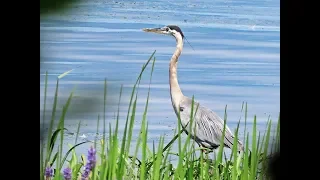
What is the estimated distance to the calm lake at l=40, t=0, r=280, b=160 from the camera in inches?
70.0

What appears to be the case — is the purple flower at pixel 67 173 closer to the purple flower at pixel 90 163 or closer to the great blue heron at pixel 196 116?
the purple flower at pixel 90 163

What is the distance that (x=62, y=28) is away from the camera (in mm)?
1715

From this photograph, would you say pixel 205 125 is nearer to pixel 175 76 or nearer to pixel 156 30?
pixel 175 76

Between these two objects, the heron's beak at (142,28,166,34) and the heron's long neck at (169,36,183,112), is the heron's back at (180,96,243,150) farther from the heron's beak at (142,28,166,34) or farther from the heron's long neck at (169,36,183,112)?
the heron's beak at (142,28,166,34)

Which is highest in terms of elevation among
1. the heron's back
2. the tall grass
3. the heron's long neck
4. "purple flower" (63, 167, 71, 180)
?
the heron's long neck

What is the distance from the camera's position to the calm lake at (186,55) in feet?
5.83

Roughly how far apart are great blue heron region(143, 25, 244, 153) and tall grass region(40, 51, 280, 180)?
0.07 feet

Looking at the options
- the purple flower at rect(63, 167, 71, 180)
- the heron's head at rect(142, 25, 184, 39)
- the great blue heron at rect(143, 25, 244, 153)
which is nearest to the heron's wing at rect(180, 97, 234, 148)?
the great blue heron at rect(143, 25, 244, 153)

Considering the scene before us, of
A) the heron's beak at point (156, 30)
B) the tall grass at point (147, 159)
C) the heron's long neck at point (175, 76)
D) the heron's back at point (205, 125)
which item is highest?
the heron's beak at point (156, 30)

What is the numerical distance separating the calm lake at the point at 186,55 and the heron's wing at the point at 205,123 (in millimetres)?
23

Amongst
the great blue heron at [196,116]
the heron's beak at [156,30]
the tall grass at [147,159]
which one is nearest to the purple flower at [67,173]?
the tall grass at [147,159]

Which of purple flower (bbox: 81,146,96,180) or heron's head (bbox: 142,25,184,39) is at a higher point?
heron's head (bbox: 142,25,184,39)
